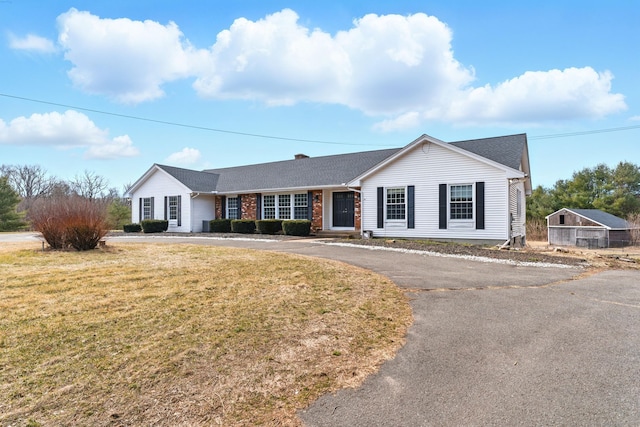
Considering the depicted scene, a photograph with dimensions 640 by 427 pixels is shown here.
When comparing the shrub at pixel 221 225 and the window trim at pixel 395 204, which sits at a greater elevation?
the window trim at pixel 395 204

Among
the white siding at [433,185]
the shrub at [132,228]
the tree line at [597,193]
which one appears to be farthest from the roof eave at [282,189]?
the tree line at [597,193]

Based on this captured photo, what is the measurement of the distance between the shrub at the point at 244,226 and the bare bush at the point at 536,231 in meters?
25.5

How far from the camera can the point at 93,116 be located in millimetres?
19391

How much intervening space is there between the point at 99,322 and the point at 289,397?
9.19 feet

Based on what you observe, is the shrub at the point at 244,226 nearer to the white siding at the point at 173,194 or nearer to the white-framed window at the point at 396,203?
the white siding at the point at 173,194

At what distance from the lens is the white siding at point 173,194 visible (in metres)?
22.6

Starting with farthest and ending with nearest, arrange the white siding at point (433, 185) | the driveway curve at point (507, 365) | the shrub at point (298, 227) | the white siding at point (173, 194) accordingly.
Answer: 1. the white siding at point (173, 194)
2. the shrub at point (298, 227)
3. the white siding at point (433, 185)
4. the driveway curve at point (507, 365)

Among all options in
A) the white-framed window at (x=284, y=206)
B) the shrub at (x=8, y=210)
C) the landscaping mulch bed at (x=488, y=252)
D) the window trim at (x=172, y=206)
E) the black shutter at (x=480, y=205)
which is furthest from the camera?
the shrub at (x=8, y=210)

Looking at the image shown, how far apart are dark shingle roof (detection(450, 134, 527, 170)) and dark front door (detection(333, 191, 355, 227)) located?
6438mm

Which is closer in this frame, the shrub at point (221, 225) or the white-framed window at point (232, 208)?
the shrub at point (221, 225)

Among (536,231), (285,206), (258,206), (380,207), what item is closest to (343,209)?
(380,207)

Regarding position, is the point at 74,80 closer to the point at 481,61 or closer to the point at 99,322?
the point at 99,322

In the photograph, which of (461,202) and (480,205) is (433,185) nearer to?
(461,202)

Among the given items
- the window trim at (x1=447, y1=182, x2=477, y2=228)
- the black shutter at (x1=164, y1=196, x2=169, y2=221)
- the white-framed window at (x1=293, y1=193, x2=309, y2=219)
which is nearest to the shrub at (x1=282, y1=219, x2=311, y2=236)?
the white-framed window at (x1=293, y1=193, x2=309, y2=219)
